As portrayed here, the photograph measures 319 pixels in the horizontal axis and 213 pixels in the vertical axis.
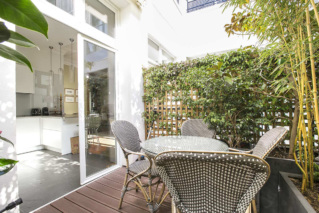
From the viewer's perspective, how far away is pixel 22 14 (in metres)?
0.45

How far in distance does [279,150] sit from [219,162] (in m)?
2.12

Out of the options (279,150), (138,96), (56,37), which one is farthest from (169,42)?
(279,150)

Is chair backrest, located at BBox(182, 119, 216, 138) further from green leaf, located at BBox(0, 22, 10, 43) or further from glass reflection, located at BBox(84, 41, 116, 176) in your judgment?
green leaf, located at BBox(0, 22, 10, 43)

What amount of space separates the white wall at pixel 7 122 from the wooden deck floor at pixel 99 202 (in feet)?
1.47

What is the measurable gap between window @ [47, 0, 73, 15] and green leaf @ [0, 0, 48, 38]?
2.17 m

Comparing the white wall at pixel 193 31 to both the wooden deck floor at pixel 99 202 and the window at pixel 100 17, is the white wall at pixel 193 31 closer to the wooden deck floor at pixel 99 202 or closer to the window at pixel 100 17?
the window at pixel 100 17

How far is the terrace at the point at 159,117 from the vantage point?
2.67ft

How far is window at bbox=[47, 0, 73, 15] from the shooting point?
2.04 metres

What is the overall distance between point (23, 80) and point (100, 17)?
3.34m

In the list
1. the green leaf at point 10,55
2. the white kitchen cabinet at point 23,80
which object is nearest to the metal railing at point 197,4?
the white kitchen cabinet at point 23,80

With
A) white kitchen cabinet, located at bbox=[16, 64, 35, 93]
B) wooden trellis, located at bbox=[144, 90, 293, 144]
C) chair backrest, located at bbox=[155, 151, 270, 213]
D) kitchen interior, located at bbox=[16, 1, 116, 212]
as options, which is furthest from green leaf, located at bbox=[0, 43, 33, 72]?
white kitchen cabinet, located at bbox=[16, 64, 35, 93]

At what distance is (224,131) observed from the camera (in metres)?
2.54

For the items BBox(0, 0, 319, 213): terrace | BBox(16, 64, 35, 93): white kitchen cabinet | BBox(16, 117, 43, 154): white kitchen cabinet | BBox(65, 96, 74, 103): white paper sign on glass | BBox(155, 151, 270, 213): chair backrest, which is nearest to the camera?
BBox(155, 151, 270, 213): chair backrest

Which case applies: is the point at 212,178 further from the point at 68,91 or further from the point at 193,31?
the point at 193,31
